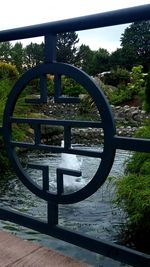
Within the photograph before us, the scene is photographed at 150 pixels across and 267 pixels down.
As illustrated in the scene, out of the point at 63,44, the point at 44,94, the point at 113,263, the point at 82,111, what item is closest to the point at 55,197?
the point at 44,94

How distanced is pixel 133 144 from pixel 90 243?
340 millimetres

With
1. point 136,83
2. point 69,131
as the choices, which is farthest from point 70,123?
point 136,83

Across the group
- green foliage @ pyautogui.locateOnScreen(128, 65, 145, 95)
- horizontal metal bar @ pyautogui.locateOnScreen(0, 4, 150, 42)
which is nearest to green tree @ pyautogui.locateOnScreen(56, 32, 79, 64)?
green foliage @ pyautogui.locateOnScreen(128, 65, 145, 95)

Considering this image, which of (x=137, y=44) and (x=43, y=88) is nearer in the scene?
(x=43, y=88)

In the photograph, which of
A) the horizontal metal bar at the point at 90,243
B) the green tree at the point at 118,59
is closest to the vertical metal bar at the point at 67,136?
the horizontal metal bar at the point at 90,243

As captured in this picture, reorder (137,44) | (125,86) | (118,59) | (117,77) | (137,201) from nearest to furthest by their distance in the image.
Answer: (137,201)
(125,86)
(117,77)
(118,59)
(137,44)

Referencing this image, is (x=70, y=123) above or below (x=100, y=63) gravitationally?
below

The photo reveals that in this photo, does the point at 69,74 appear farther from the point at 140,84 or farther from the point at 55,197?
the point at 140,84

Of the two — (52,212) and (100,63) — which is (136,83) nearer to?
(100,63)

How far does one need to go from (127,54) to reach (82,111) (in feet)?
41.1

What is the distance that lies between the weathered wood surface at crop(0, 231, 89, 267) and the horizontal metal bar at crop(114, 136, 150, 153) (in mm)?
412

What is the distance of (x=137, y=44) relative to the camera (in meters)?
25.3

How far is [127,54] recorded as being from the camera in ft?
76.4

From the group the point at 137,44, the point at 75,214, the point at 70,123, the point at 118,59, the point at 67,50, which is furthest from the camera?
the point at 67,50
